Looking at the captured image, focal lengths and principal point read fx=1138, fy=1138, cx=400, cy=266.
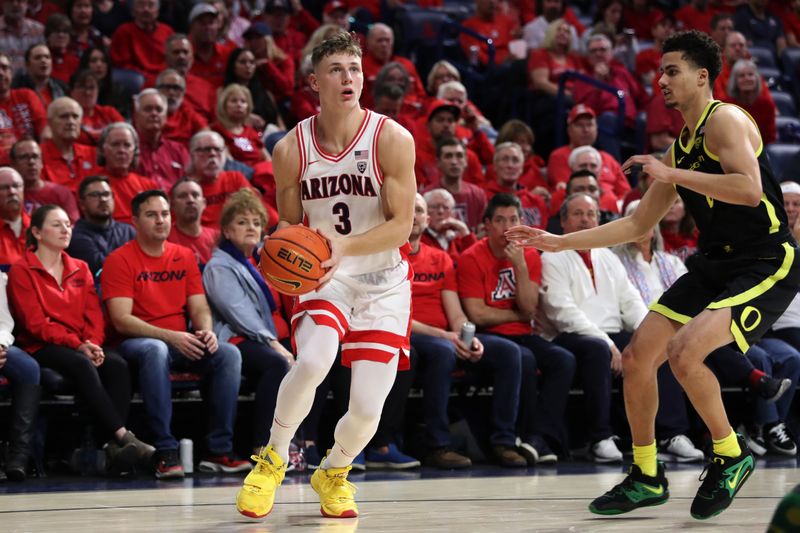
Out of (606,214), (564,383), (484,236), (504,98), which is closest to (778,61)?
(504,98)

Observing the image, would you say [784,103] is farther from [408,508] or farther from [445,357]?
[408,508]

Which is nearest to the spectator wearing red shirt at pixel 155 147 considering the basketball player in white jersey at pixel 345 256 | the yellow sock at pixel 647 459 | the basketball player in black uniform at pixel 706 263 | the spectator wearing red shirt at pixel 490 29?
the basketball player in white jersey at pixel 345 256

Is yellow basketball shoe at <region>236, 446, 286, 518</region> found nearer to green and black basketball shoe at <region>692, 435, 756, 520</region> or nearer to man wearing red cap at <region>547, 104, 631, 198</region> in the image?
green and black basketball shoe at <region>692, 435, 756, 520</region>

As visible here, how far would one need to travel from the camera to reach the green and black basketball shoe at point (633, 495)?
4.57 meters

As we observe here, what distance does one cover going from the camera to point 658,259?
26.4 ft

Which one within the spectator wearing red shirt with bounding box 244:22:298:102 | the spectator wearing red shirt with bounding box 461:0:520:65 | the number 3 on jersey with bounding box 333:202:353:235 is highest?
the spectator wearing red shirt with bounding box 461:0:520:65

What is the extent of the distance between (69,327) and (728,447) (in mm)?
3808

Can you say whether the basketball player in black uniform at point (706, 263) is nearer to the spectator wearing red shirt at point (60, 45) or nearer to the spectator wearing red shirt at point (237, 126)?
the spectator wearing red shirt at point (237, 126)

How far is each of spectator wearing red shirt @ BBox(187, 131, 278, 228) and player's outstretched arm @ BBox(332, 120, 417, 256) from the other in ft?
11.7

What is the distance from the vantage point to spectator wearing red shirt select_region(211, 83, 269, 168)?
29.7ft

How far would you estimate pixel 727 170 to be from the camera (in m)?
4.28

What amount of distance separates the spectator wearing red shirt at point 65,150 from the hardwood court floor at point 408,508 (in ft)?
9.86

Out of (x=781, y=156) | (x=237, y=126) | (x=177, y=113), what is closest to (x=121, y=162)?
(x=237, y=126)

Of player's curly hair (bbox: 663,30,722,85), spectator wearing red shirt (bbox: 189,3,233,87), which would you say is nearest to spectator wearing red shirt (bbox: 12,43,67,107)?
spectator wearing red shirt (bbox: 189,3,233,87)
